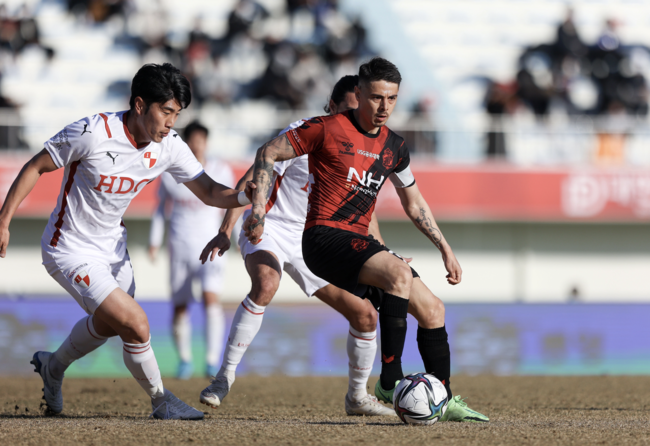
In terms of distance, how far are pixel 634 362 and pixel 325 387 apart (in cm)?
452

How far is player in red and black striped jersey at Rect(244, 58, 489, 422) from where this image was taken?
15.7ft

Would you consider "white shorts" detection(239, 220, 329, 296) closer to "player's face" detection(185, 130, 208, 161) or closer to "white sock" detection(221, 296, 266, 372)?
"white sock" detection(221, 296, 266, 372)

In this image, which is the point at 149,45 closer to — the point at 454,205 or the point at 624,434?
the point at 454,205

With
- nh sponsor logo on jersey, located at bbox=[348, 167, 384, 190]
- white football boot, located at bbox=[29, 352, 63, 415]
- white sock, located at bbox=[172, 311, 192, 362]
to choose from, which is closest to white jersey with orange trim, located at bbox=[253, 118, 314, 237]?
nh sponsor logo on jersey, located at bbox=[348, 167, 384, 190]

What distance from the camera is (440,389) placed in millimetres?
4785

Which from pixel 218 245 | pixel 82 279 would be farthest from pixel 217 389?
pixel 82 279

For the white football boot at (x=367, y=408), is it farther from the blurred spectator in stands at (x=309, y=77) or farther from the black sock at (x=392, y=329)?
the blurred spectator in stands at (x=309, y=77)

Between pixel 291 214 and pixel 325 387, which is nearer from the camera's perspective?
pixel 291 214

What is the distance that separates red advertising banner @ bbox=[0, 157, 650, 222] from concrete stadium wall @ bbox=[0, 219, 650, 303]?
1248 mm

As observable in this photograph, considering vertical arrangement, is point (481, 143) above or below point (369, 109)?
above

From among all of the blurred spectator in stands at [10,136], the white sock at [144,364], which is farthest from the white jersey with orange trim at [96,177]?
the blurred spectator in stands at [10,136]

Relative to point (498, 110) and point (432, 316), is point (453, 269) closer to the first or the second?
point (432, 316)

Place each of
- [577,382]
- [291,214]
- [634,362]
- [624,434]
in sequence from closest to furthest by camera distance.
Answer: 1. [624,434]
2. [291,214]
3. [577,382]
4. [634,362]

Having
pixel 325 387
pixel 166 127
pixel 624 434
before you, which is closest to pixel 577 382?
pixel 325 387
